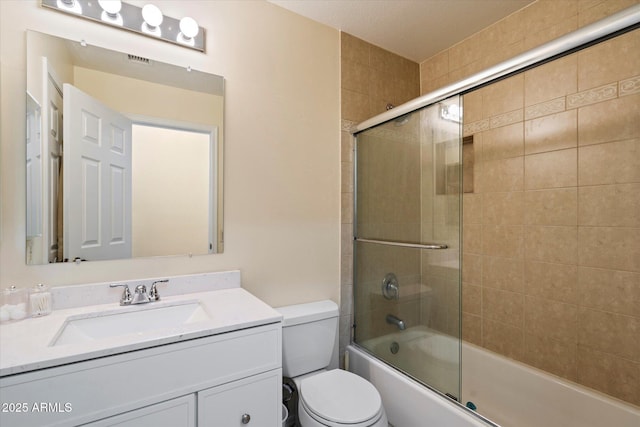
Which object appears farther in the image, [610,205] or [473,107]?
[473,107]

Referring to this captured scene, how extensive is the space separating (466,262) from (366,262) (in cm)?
70

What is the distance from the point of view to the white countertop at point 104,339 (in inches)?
31.7

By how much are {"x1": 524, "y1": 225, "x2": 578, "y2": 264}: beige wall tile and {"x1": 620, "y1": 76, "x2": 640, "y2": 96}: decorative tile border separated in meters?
0.66

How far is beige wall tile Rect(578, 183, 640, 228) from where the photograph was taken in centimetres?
137

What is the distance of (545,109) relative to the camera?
66.1 inches

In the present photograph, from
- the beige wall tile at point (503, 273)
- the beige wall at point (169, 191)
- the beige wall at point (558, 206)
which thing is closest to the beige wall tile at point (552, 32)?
the beige wall at point (558, 206)

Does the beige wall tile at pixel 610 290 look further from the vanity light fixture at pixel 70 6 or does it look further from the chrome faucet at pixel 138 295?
the vanity light fixture at pixel 70 6

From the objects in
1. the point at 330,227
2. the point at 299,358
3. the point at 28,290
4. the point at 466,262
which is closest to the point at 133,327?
the point at 28,290

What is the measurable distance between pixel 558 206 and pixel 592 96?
0.55 meters

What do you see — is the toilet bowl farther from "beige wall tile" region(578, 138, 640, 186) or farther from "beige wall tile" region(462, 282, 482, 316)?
"beige wall tile" region(578, 138, 640, 186)

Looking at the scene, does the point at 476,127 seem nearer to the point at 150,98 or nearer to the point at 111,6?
the point at 150,98

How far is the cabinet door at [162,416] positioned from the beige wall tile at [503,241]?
70.4 inches

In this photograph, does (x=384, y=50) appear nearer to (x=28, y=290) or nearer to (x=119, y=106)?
(x=119, y=106)

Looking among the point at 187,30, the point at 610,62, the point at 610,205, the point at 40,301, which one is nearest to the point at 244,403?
the point at 40,301
